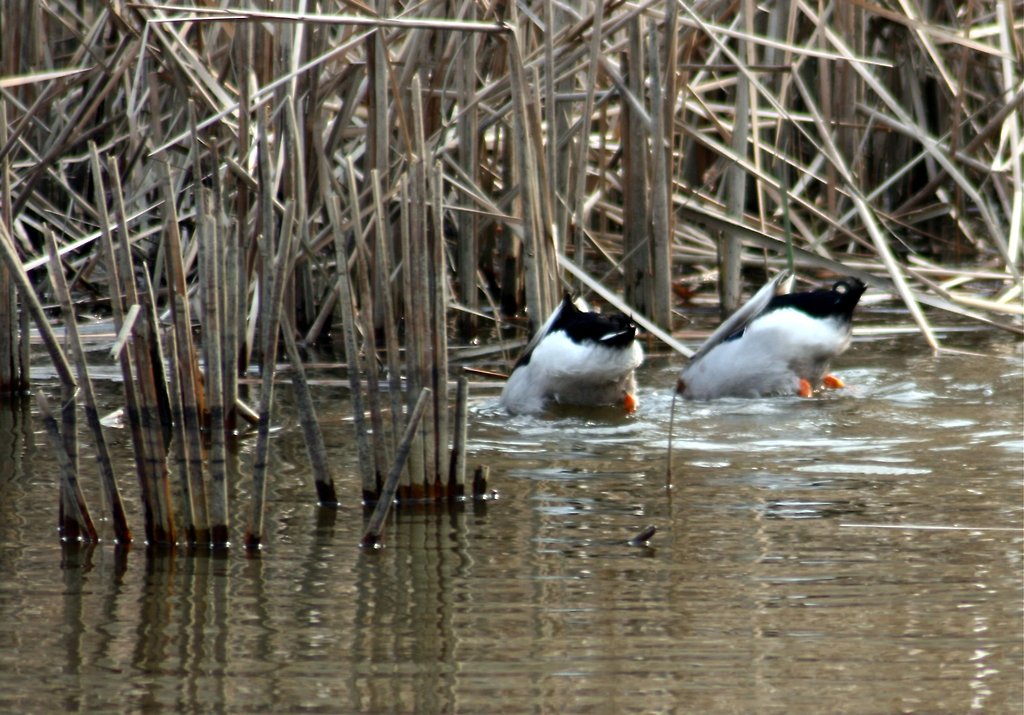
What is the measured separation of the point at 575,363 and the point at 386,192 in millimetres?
941

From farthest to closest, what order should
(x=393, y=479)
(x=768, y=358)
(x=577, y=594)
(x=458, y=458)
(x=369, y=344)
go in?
(x=768, y=358), (x=458, y=458), (x=369, y=344), (x=393, y=479), (x=577, y=594)

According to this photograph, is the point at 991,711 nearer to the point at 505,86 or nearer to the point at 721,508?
the point at 721,508

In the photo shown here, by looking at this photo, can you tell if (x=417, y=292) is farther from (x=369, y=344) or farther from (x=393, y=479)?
(x=393, y=479)

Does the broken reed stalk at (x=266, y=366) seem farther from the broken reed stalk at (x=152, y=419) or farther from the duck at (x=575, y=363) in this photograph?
the duck at (x=575, y=363)

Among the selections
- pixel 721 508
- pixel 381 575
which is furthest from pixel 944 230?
pixel 381 575

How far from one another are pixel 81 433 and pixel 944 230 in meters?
6.36

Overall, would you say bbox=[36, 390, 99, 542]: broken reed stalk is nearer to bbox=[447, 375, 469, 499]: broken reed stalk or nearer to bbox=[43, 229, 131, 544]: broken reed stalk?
bbox=[43, 229, 131, 544]: broken reed stalk

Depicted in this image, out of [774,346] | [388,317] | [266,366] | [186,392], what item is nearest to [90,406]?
[186,392]

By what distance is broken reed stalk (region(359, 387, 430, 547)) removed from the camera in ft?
12.9

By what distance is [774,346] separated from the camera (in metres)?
6.29

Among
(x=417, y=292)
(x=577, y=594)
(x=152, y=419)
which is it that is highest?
(x=417, y=292)

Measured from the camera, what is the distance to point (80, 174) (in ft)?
27.3

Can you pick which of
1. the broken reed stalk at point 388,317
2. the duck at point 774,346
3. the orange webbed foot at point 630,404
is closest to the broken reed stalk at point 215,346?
the broken reed stalk at point 388,317

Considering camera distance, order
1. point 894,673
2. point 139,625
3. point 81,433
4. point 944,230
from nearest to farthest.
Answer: point 894,673
point 139,625
point 81,433
point 944,230
